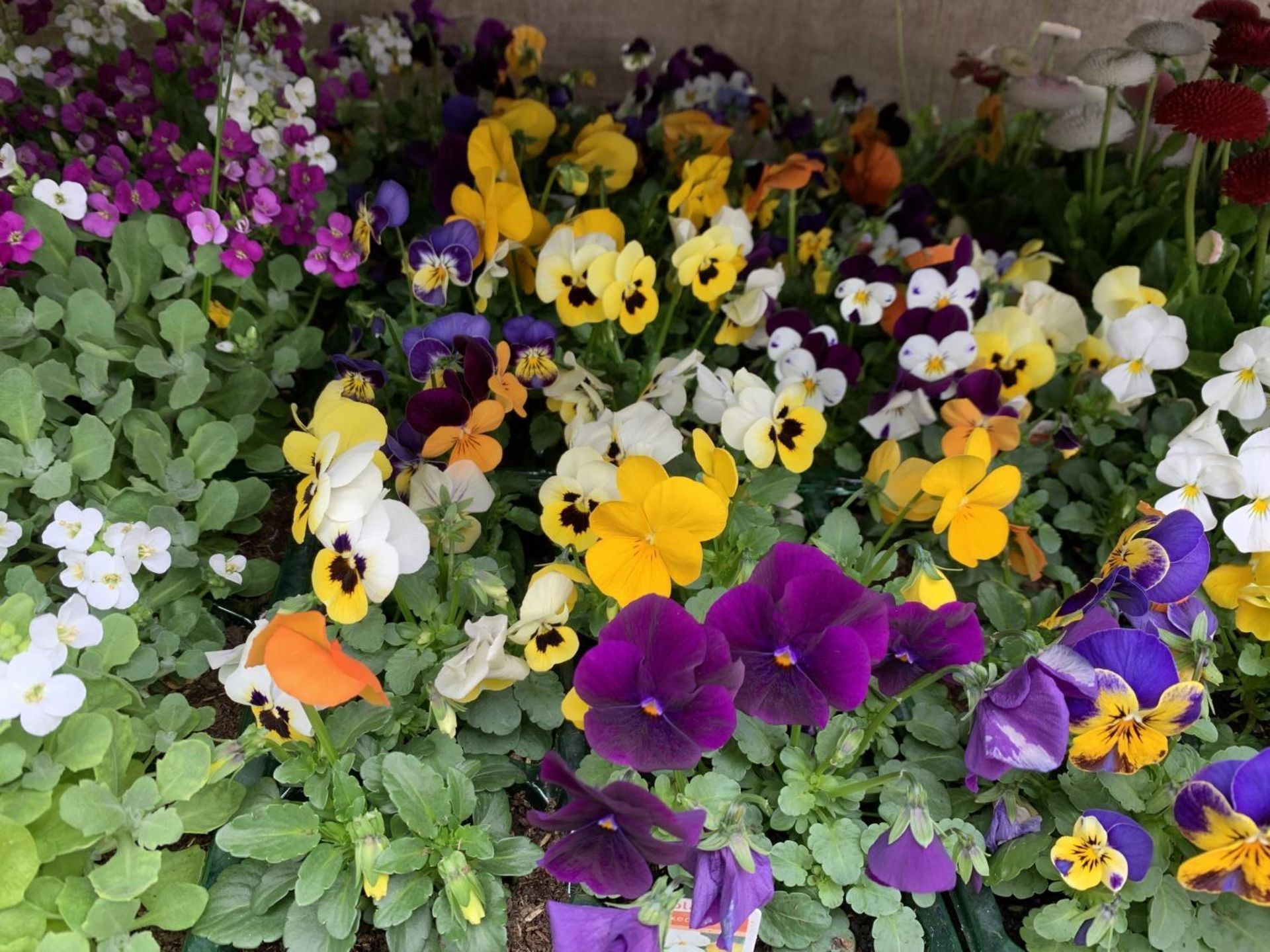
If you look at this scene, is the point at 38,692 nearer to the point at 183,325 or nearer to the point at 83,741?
the point at 83,741

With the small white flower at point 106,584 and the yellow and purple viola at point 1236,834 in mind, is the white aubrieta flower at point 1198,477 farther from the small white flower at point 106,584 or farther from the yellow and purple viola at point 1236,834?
the small white flower at point 106,584

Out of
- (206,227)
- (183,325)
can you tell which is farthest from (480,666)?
(206,227)

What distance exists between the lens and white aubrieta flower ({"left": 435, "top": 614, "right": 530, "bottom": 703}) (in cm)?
100

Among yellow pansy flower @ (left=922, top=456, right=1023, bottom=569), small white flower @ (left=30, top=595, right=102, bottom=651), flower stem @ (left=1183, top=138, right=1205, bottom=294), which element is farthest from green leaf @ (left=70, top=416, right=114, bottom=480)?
flower stem @ (left=1183, top=138, right=1205, bottom=294)

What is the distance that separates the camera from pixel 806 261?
1.80 m

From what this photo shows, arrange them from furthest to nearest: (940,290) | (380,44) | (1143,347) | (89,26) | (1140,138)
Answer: (380,44), (1140,138), (89,26), (940,290), (1143,347)

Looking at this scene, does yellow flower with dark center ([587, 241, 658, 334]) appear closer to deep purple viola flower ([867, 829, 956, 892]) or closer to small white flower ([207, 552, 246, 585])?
small white flower ([207, 552, 246, 585])

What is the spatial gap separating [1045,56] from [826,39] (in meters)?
0.52

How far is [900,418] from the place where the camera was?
4.88ft

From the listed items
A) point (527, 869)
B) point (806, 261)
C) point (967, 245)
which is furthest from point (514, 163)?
point (527, 869)

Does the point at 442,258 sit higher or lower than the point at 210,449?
higher

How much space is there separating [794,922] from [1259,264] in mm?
1225

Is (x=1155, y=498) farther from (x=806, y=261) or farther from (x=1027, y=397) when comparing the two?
(x=806, y=261)

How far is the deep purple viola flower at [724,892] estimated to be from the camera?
86 cm
